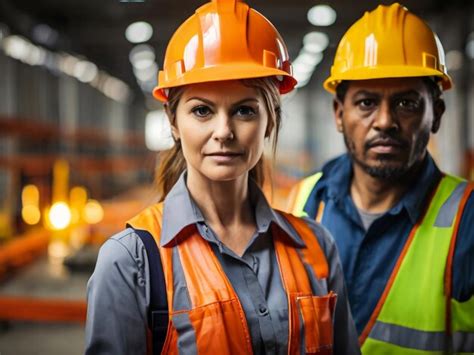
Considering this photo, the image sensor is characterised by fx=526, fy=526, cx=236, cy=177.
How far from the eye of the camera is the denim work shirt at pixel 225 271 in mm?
1681

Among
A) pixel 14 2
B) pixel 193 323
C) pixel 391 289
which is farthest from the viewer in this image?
pixel 14 2

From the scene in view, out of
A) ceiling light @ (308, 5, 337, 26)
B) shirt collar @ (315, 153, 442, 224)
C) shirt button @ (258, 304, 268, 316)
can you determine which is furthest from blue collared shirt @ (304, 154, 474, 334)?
ceiling light @ (308, 5, 337, 26)

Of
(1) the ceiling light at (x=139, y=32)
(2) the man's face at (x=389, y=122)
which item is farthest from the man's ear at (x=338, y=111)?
(1) the ceiling light at (x=139, y=32)

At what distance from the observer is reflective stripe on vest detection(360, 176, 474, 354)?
2.36m

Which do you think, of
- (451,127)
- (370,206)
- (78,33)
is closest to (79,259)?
(370,206)

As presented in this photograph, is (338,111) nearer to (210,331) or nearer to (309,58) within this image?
(210,331)

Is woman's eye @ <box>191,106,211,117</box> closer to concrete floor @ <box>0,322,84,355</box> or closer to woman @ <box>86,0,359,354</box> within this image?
woman @ <box>86,0,359,354</box>

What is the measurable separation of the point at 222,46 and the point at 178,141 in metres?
0.43

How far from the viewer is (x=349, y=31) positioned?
2.84 m

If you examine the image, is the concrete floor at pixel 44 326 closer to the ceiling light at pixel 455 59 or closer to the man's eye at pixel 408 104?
the man's eye at pixel 408 104

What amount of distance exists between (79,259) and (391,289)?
19.6 ft

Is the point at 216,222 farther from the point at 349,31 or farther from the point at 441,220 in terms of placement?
the point at 349,31

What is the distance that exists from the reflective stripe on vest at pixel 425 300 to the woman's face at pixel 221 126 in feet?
3.52

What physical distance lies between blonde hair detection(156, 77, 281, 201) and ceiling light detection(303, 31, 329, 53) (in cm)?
1215
